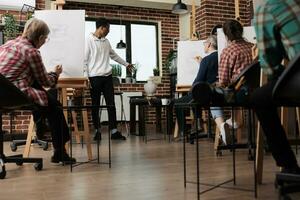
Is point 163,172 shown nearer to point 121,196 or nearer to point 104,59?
point 121,196

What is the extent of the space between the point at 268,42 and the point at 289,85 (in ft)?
0.81

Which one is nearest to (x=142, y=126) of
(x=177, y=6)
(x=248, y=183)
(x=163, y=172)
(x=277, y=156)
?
(x=177, y=6)

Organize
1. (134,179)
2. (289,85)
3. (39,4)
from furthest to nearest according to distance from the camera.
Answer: (39,4) → (134,179) → (289,85)

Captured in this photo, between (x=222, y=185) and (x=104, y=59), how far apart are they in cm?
313

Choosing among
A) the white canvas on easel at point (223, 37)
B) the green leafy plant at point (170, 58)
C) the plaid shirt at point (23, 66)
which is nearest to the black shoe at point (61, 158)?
the plaid shirt at point (23, 66)

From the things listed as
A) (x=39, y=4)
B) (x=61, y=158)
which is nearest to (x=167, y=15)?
(x=39, y=4)

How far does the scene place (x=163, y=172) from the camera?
2494mm

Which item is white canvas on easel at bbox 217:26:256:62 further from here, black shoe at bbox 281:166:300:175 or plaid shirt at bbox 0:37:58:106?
black shoe at bbox 281:166:300:175

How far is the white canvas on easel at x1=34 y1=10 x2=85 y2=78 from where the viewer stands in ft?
10.8

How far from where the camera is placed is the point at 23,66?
8.80 ft

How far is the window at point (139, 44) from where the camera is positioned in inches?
345

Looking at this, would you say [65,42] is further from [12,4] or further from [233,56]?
[12,4]

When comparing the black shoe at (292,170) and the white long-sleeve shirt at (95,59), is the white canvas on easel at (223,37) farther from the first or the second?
the black shoe at (292,170)

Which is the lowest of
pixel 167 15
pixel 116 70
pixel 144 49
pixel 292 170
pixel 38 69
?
pixel 292 170
